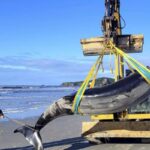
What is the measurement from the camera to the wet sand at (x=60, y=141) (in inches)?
446

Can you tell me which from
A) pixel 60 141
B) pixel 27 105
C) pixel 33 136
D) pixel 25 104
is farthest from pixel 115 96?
pixel 25 104

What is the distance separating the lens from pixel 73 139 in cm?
1300

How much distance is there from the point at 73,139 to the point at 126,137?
210cm

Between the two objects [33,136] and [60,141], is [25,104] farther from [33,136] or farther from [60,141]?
[33,136]

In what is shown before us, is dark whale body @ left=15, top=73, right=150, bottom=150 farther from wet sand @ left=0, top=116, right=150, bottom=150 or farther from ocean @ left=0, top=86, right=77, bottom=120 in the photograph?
ocean @ left=0, top=86, right=77, bottom=120

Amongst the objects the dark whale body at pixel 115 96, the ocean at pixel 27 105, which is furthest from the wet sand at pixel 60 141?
the dark whale body at pixel 115 96

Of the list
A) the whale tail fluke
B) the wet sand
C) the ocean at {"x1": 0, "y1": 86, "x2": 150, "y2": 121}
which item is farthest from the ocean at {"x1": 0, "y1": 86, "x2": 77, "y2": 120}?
the whale tail fluke

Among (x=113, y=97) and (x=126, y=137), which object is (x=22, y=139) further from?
(x=113, y=97)

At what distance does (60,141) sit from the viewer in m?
12.8

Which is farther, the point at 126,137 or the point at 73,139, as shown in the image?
the point at 73,139

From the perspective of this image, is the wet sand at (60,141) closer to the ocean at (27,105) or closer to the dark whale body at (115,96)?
the ocean at (27,105)

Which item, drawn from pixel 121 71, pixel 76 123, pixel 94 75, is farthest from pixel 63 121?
pixel 94 75

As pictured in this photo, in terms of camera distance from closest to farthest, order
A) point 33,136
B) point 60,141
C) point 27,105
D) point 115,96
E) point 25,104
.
Result: point 115,96, point 33,136, point 60,141, point 27,105, point 25,104

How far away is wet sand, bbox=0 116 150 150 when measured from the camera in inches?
446
